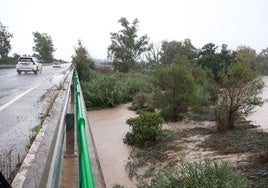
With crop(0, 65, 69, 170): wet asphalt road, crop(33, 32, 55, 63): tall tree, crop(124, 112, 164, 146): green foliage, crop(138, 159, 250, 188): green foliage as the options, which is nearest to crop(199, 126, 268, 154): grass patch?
crop(124, 112, 164, 146): green foliage

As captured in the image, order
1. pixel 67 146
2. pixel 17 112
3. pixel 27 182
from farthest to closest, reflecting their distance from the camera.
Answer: pixel 17 112
pixel 67 146
pixel 27 182

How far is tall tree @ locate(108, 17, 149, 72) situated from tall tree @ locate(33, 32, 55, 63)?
44.2 meters

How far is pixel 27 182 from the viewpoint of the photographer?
3596mm

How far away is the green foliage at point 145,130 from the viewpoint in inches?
440

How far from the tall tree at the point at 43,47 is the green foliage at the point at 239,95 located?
290 ft

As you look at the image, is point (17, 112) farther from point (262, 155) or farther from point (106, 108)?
point (106, 108)

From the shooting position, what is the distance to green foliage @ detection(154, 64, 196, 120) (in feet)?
51.2

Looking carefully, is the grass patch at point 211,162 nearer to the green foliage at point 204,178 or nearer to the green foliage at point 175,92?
the green foliage at point 204,178

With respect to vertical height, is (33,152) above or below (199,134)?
above

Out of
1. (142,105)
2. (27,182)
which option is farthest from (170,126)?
(27,182)

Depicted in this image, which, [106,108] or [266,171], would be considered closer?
[266,171]

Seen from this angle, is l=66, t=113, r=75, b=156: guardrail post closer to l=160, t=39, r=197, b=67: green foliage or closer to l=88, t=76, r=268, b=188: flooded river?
l=88, t=76, r=268, b=188: flooded river

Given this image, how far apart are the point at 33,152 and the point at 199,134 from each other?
26.4ft

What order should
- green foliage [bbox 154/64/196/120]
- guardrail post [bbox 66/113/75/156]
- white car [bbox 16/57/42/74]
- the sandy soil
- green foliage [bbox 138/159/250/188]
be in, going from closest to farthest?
guardrail post [bbox 66/113/75/156] → green foliage [bbox 138/159/250/188] → the sandy soil → green foliage [bbox 154/64/196/120] → white car [bbox 16/57/42/74]
